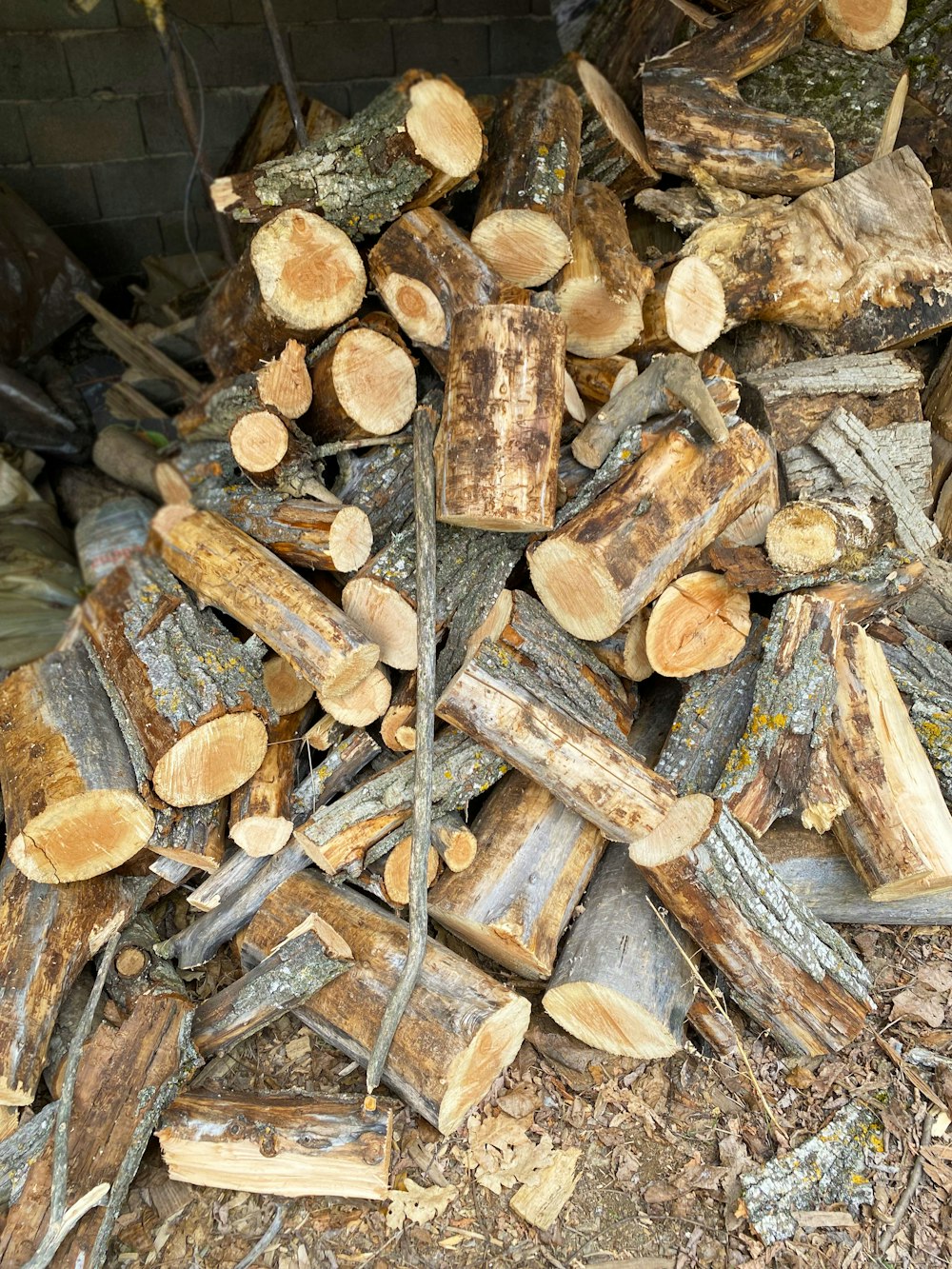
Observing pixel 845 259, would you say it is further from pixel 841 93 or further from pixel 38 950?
pixel 38 950

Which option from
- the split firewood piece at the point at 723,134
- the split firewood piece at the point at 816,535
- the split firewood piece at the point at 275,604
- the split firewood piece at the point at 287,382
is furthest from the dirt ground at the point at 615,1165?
the split firewood piece at the point at 723,134

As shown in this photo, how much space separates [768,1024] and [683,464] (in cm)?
145

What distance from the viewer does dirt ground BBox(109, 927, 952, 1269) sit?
1940 millimetres

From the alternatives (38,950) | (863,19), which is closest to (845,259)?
(863,19)

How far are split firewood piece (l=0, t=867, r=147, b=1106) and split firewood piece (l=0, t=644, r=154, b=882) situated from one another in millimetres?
121

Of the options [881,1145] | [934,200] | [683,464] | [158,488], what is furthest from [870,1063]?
[934,200]

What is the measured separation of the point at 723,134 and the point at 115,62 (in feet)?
10.4

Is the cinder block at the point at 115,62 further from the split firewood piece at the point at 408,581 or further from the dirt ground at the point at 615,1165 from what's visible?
the dirt ground at the point at 615,1165

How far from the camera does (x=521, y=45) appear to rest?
15.2 ft

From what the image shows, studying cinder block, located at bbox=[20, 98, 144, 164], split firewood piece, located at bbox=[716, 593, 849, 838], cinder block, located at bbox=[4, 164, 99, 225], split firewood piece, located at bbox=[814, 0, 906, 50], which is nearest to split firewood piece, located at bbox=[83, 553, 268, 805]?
split firewood piece, located at bbox=[716, 593, 849, 838]

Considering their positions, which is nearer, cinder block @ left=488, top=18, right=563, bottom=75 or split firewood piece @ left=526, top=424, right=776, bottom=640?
split firewood piece @ left=526, top=424, right=776, bottom=640

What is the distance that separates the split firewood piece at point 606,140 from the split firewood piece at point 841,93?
1.44ft

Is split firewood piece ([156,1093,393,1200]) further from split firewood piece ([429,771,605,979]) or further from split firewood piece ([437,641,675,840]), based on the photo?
split firewood piece ([437,641,675,840])

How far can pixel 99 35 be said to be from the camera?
4133 mm
